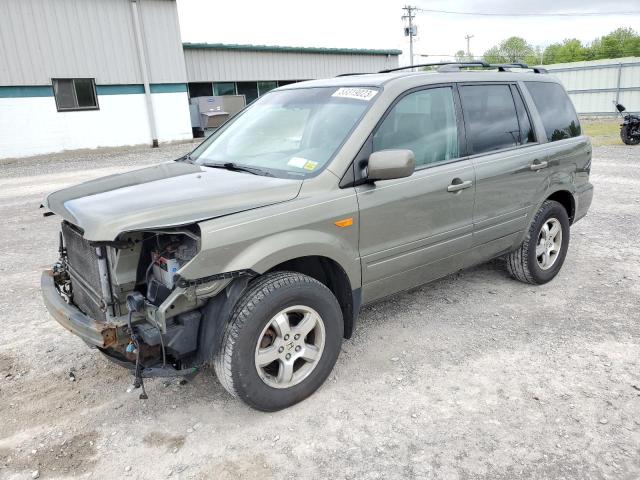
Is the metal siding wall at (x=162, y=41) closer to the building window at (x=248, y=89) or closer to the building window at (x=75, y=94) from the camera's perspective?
the building window at (x=75, y=94)

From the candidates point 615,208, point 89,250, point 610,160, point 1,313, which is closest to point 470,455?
point 89,250

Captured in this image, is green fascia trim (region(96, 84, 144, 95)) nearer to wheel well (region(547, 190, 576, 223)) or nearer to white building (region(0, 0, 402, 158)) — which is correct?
white building (region(0, 0, 402, 158))

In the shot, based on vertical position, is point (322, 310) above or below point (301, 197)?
below

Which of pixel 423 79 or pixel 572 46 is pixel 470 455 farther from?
pixel 572 46

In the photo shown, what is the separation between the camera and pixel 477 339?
A: 13.0 ft

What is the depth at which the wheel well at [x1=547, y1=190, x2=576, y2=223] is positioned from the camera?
496 centimetres

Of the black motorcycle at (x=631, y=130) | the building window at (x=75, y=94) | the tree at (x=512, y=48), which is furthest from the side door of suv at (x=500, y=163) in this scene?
the tree at (x=512, y=48)

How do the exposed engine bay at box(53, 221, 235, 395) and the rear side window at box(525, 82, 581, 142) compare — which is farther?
the rear side window at box(525, 82, 581, 142)

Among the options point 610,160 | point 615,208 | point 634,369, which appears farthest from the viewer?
point 610,160

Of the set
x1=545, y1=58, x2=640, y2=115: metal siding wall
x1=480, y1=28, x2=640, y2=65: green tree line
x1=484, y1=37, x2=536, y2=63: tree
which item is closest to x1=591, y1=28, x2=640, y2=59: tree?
x1=480, y1=28, x2=640, y2=65: green tree line

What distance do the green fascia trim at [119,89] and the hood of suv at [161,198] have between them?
17874 mm

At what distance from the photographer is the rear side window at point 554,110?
188 inches

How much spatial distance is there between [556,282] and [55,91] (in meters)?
18.6

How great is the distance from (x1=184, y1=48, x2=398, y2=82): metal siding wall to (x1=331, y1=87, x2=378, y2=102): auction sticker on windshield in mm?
21036
